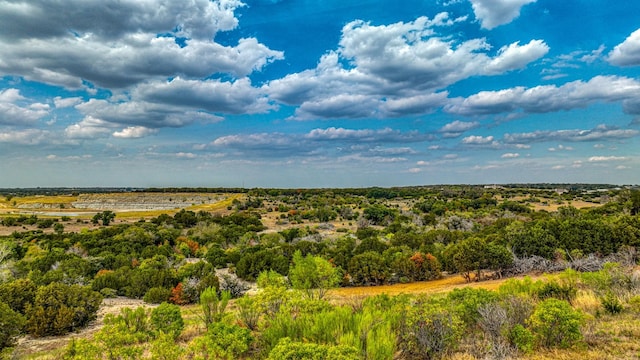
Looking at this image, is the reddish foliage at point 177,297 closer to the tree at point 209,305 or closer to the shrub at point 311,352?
the tree at point 209,305

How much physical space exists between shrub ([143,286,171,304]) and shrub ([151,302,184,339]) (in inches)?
264

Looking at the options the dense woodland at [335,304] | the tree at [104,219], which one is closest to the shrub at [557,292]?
the dense woodland at [335,304]

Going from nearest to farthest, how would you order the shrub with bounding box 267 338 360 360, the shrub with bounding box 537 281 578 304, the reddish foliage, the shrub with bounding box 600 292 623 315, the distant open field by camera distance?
the shrub with bounding box 267 338 360 360, the shrub with bounding box 600 292 623 315, the shrub with bounding box 537 281 578 304, the reddish foliage, the distant open field

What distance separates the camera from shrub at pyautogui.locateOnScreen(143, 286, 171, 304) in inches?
580

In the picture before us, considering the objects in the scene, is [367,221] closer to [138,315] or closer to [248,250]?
[248,250]

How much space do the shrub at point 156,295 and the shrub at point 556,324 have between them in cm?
1367

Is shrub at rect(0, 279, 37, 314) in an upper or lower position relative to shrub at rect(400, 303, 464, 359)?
lower

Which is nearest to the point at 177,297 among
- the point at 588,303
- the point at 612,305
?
the point at 588,303

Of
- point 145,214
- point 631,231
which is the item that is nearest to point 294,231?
point 631,231

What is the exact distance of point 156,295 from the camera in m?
14.9

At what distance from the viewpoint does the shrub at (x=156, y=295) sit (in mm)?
14742

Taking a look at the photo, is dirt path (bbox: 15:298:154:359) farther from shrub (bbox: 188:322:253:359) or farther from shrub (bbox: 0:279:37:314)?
shrub (bbox: 188:322:253:359)

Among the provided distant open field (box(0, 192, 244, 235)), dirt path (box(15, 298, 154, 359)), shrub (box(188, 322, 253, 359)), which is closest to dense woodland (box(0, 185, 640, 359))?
shrub (box(188, 322, 253, 359))

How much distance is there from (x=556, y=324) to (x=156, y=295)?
1423 centimetres
